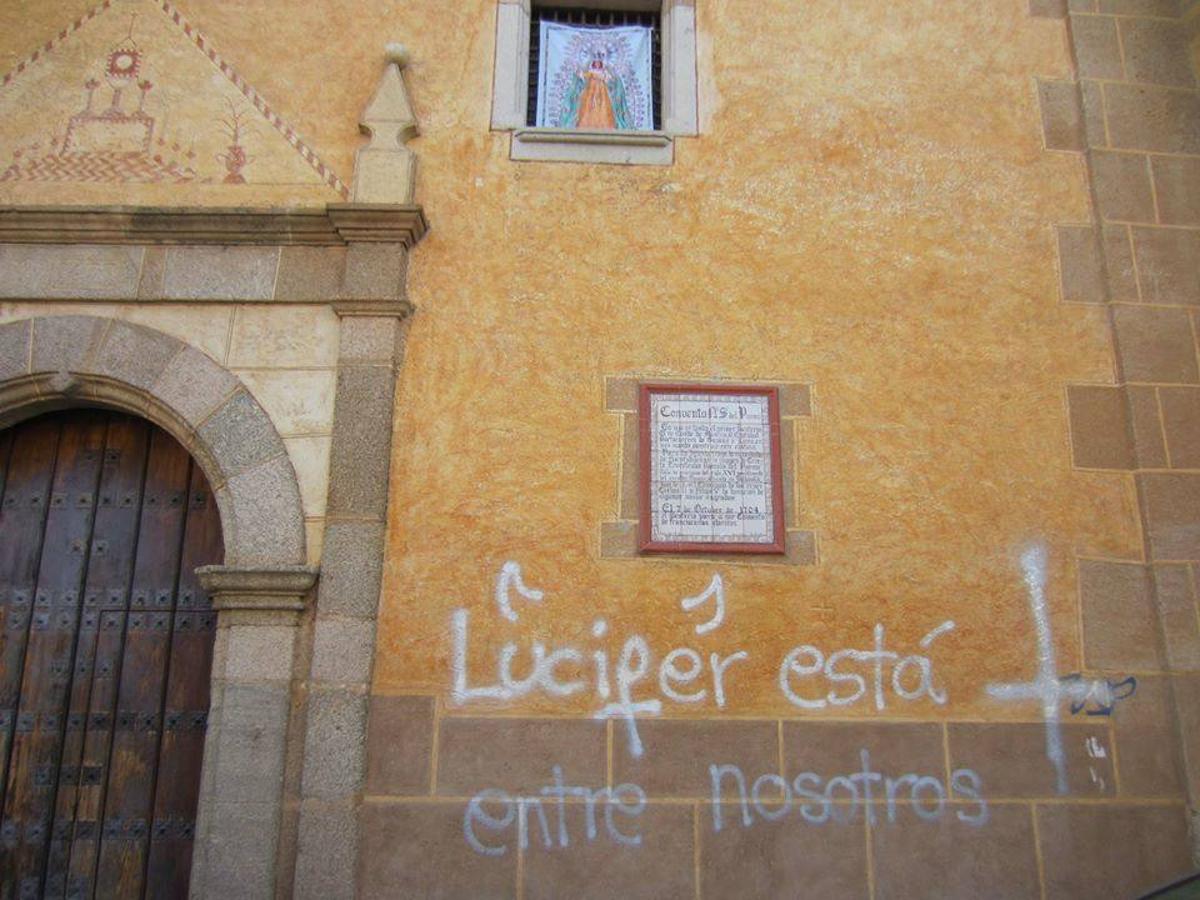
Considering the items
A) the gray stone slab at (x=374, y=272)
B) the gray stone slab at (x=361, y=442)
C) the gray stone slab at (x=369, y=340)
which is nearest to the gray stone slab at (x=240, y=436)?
the gray stone slab at (x=361, y=442)

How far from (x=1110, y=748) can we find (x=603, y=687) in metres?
2.21

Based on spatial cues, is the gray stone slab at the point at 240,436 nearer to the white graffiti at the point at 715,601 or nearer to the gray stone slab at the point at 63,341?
the gray stone slab at the point at 63,341

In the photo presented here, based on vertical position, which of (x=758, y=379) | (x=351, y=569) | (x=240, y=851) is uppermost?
(x=758, y=379)

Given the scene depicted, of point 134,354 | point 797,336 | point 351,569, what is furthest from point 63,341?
point 797,336

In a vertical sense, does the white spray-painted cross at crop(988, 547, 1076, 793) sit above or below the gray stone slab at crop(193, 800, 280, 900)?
above

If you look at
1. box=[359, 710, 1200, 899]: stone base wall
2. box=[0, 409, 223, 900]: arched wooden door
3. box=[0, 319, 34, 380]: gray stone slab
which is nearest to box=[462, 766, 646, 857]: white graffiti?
box=[359, 710, 1200, 899]: stone base wall

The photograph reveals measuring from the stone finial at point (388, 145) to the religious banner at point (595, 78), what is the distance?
716mm

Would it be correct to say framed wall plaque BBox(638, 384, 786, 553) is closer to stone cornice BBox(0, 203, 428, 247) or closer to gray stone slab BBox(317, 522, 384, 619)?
gray stone slab BBox(317, 522, 384, 619)

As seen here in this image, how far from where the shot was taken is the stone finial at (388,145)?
4.71 m

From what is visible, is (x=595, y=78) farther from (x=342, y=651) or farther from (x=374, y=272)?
(x=342, y=651)

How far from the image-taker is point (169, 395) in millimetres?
4418

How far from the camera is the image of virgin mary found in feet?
16.6

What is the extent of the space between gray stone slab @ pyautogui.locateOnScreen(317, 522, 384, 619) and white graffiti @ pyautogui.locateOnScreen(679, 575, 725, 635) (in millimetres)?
1351

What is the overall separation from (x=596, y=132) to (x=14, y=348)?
2.93 m
